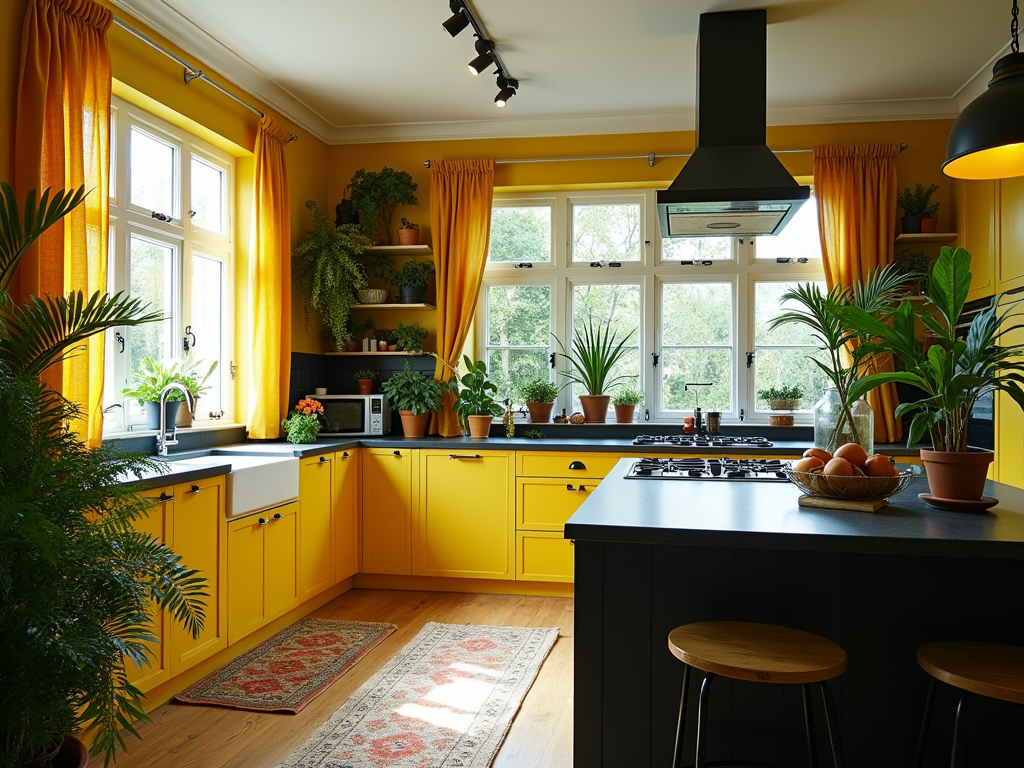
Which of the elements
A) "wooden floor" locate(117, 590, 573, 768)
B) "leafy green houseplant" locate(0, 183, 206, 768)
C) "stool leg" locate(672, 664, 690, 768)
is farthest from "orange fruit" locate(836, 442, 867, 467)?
"leafy green houseplant" locate(0, 183, 206, 768)

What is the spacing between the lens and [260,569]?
12.0 feet

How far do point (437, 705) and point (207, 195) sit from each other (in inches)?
119

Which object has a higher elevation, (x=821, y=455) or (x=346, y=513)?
(x=821, y=455)

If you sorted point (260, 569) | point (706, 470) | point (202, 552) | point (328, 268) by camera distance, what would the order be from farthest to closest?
point (328, 268)
point (260, 569)
point (202, 552)
point (706, 470)

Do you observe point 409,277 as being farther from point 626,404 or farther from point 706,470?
point 706,470

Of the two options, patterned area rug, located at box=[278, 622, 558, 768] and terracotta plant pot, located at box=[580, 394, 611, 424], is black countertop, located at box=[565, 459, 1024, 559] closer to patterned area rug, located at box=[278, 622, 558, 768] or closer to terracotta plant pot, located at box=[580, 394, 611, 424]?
patterned area rug, located at box=[278, 622, 558, 768]

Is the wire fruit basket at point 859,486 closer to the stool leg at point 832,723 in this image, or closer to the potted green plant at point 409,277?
Result: the stool leg at point 832,723

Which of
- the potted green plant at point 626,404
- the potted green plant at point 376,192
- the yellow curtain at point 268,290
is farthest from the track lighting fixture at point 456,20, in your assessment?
the potted green plant at point 626,404

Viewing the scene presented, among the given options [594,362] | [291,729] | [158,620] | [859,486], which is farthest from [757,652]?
Result: [594,362]

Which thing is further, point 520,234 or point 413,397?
point 520,234

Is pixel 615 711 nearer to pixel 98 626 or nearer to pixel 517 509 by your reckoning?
pixel 98 626

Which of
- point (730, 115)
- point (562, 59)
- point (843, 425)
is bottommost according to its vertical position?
point (843, 425)

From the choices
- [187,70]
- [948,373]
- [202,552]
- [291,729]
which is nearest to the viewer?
[948,373]

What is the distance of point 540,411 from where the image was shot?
516 cm
